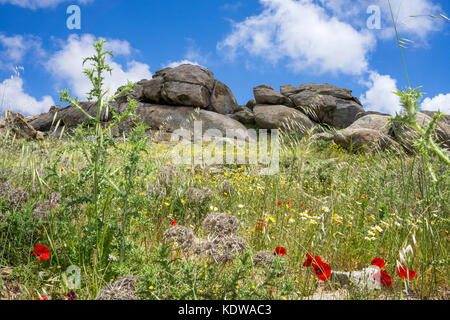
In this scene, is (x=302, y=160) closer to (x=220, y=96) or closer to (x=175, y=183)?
(x=175, y=183)

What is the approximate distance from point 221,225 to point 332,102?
24747 millimetres

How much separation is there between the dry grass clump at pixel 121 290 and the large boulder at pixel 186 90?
1991cm

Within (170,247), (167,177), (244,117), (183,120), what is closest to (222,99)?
(244,117)

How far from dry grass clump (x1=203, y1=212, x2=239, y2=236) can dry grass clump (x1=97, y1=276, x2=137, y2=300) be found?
0.61 metres

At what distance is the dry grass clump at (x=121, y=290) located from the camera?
150 centimetres

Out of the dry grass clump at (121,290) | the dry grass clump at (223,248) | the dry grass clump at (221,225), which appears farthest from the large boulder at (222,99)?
the dry grass clump at (121,290)

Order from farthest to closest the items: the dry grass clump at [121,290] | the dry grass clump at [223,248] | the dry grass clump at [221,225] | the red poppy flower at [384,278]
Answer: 1. the dry grass clump at [221,225]
2. the red poppy flower at [384,278]
3. the dry grass clump at [223,248]
4. the dry grass clump at [121,290]

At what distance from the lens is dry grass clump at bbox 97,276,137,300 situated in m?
1.50

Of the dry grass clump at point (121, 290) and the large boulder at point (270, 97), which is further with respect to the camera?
the large boulder at point (270, 97)

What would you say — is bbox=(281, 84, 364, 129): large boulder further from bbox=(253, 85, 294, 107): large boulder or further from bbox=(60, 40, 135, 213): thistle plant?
bbox=(60, 40, 135, 213): thistle plant

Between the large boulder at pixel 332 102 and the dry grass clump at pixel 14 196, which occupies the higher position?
the large boulder at pixel 332 102

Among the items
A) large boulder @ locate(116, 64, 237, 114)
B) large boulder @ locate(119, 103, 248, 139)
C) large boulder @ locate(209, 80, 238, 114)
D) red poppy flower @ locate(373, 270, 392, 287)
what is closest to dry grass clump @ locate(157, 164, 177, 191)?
red poppy flower @ locate(373, 270, 392, 287)

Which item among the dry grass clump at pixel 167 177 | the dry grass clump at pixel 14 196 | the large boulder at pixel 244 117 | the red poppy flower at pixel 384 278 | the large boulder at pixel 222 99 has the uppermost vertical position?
the large boulder at pixel 222 99

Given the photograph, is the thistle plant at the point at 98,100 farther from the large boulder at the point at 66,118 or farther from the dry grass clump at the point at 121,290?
the large boulder at the point at 66,118
